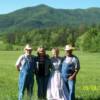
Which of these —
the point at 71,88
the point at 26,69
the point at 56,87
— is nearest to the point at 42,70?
the point at 26,69

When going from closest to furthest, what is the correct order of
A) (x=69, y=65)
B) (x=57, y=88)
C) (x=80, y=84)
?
(x=69, y=65), (x=57, y=88), (x=80, y=84)

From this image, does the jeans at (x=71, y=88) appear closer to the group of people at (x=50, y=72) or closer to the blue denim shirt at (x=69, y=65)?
the group of people at (x=50, y=72)

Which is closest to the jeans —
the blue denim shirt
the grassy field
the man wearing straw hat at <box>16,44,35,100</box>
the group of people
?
the group of people

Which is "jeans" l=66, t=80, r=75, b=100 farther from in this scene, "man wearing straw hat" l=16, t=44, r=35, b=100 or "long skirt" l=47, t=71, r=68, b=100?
"man wearing straw hat" l=16, t=44, r=35, b=100

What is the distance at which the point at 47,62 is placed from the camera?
585 inches

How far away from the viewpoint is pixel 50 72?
49.9 feet

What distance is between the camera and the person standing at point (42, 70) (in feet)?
48.6

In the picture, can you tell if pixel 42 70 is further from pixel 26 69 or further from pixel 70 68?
pixel 70 68

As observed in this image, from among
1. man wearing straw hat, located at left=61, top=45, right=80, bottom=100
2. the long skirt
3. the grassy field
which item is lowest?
the grassy field

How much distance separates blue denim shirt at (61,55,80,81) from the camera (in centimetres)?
1477

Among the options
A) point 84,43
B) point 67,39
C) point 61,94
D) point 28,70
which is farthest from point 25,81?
point 67,39

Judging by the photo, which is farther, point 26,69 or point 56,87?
point 56,87

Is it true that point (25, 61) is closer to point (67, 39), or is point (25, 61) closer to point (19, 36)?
point (67, 39)

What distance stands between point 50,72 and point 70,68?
0.75 meters
